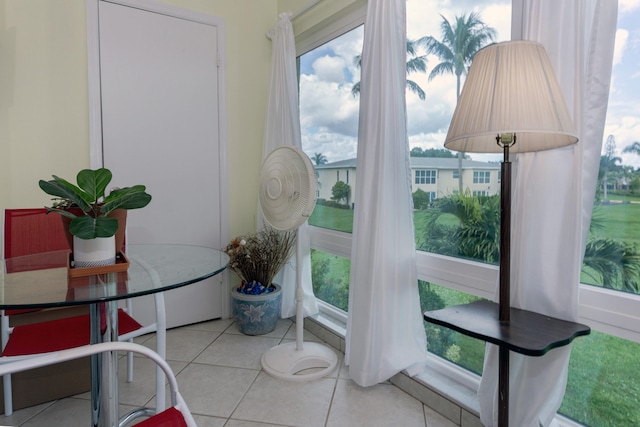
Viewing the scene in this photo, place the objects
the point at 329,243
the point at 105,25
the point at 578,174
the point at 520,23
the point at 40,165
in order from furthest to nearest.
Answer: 1. the point at 329,243
2. the point at 105,25
3. the point at 40,165
4. the point at 520,23
5. the point at 578,174

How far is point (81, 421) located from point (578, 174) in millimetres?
2239

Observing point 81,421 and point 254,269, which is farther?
point 254,269

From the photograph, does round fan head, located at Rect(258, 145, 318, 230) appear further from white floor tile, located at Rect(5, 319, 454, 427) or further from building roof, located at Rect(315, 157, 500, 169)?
white floor tile, located at Rect(5, 319, 454, 427)

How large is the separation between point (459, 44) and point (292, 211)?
3.71 feet

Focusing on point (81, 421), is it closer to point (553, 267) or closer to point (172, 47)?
point (553, 267)

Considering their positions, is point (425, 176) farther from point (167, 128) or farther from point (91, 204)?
point (167, 128)

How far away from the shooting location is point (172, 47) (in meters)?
2.59

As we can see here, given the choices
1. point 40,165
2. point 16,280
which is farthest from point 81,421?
point 40,165

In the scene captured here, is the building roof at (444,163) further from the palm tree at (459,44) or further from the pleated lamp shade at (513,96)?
the pleated lamp shade at (513,96)

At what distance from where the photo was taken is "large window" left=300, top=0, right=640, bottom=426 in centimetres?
121

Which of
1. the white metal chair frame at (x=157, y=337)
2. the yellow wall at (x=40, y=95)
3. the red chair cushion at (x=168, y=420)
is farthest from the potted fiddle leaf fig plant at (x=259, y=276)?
the red chair cushion at (x=168, y=420)

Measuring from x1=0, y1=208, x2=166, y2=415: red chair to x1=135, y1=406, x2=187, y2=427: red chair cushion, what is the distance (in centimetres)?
66

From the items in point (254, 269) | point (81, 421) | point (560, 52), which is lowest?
point (81, 421)

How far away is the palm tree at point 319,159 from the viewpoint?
2682 mm
